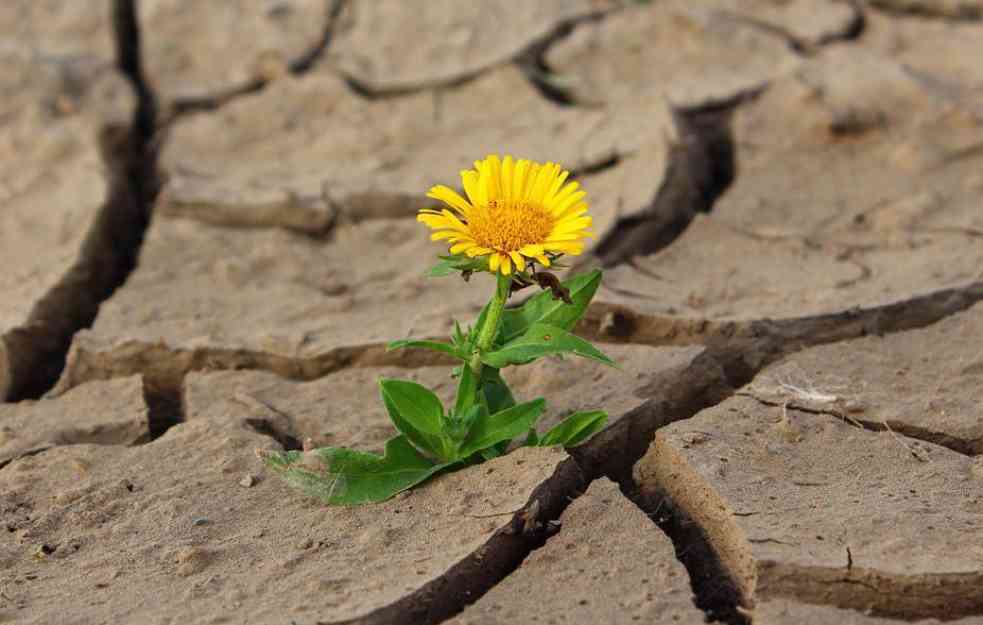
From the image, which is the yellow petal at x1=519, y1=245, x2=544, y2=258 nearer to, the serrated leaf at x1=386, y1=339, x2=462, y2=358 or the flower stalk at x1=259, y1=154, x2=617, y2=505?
the flower stalk at x1=259, y1=154, x2=617, y2=505

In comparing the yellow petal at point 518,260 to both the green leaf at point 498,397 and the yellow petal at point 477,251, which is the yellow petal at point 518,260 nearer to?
the yellow petal at point 477,251

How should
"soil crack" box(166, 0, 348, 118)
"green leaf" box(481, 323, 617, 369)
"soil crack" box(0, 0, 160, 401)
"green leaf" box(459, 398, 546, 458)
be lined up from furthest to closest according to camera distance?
1. "soil crack" box(166, 0, 348, 118)
2. "soil crack" box(0, 0, 160, 401)
3. "green leaf" box(459, 398, 546, 458)
4. "green leaf" box(481, 323, 617, 369)

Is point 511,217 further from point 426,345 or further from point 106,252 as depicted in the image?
point 106,252

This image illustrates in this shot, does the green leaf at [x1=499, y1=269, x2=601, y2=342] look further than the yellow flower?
Yes

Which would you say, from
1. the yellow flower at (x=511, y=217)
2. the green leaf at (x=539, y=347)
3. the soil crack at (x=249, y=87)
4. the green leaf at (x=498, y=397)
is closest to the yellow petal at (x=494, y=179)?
the yellow flower at (x=511, y=217)

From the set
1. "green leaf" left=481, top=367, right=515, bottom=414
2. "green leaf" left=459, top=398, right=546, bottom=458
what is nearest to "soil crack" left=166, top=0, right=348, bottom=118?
"green leaf" left=481, top=367, right=515, bottom=414

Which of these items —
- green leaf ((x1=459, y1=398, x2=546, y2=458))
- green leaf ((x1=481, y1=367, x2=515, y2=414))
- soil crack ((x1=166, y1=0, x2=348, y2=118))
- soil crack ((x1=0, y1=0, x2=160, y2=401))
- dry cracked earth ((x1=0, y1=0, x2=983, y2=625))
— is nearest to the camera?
dry cracked earth ((x1=0, y1=0, x2=983, y2=625))

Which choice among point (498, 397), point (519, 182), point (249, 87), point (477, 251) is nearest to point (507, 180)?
point (519, 182)
